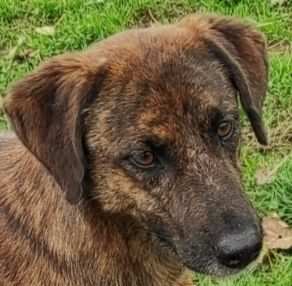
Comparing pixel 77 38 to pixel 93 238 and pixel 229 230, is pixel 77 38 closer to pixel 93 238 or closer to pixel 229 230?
pixel 93 238

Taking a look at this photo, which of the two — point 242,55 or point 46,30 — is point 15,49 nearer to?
point 46,30

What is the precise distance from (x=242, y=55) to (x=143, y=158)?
77cm

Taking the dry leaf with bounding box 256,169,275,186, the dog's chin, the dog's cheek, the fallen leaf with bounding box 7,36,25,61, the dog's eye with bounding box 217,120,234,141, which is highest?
the dog's eye with bounding box 217,120,234,141

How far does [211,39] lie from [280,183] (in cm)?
166

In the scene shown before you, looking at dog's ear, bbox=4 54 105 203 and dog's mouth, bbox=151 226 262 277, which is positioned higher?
dog's ear, bbox=4 54 105 203

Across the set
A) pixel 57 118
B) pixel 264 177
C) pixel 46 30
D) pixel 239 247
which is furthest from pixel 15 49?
pixel 239 247

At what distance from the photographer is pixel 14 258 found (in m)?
4.70

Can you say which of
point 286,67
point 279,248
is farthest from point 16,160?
point 286,67

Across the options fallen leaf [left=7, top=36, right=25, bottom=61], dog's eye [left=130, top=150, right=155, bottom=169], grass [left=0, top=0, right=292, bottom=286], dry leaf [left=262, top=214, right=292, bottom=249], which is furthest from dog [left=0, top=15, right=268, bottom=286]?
fallen leaf [left=7, top=36, right=25, bottom=61]

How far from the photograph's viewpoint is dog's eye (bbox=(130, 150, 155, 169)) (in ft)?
14.1

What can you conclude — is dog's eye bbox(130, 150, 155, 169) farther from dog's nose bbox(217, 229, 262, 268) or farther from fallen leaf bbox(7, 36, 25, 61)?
fallen leaf bbox(7, 36, 25, 61)

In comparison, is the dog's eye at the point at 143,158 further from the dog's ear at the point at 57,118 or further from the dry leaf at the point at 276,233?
the dry leaf at the point at 276,233

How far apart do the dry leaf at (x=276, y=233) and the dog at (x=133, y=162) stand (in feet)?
3.81

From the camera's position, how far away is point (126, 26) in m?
7.32
